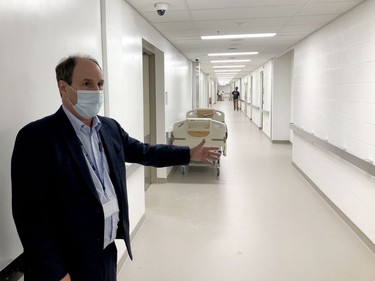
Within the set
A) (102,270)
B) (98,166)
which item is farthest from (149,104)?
(102,270)

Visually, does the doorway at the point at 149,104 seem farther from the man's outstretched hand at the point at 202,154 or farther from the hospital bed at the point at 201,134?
the man's outstretched hand at the point at 202,154

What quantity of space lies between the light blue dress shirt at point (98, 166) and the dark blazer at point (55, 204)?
46 millimetres

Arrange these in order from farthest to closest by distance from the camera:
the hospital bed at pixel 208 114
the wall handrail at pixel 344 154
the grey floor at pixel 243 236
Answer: the hospital bed at pixel 208 114, the wall handrail at pixel 344 154, the grey floor at pixel 243 236

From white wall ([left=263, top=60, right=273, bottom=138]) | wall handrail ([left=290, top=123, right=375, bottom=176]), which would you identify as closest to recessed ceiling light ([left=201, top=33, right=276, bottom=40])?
wall handrail ([left=290, top=123, right=375, bottom=176])

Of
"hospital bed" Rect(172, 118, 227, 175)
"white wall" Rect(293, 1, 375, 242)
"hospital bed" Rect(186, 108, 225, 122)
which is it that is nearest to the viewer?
"white wall" Rect(293, 1, 375, 242)

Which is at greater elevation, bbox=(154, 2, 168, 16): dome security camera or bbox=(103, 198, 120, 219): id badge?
bbox=(154, 2, 168, 16): dome security camera

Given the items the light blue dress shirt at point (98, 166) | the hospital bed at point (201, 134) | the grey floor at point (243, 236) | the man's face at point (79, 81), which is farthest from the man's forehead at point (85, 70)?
the hospital bed at point (201, 134)

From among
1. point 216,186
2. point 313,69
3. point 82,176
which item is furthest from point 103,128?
point 313,69

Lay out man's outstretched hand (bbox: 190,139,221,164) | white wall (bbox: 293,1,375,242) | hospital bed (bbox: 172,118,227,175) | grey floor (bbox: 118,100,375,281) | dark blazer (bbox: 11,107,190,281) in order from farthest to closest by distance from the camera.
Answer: hospital bed (bbox: 172,118,227,175), white wall (bbox: 293,1,375,242), grey floor (bbox: 118,100,375,281), man's outstretched hand (bbox: 190,139,221,164), dark blazer (bbox: 11,107,190,281)

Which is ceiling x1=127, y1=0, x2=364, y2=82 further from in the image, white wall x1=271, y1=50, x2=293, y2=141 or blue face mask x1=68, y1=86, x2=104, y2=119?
white wall x1=271, y1=50, x2=293, y2=141

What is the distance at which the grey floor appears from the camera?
9.07 ft

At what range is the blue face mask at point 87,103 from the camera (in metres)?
1.33

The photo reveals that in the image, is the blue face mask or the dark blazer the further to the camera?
the blue face mask

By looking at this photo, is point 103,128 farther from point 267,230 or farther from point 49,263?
point 267,230
